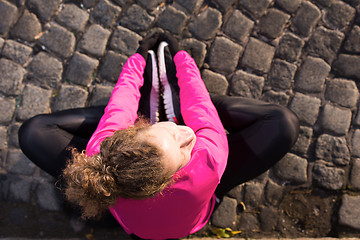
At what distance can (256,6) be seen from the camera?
2.88 m

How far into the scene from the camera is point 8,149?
9.03 ft

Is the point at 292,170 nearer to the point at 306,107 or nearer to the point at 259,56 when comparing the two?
the point at 306,107

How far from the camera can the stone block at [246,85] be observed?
9.32ft

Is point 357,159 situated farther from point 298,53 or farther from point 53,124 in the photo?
point 53,124

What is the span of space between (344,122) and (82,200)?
9.25 ft

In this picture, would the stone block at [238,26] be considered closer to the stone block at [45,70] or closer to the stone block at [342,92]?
the stone block at [342,92]

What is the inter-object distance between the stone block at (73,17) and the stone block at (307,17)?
2.40 meters

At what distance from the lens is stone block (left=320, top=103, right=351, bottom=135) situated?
2.83 meters

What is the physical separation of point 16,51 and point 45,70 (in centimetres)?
38

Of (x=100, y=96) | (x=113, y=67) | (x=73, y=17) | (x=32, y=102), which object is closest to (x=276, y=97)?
(x=113, y=67)

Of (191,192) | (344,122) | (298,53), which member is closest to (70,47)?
(191,192)

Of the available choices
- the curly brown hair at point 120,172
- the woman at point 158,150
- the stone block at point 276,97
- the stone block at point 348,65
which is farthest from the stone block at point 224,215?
the stone block at point 348,65

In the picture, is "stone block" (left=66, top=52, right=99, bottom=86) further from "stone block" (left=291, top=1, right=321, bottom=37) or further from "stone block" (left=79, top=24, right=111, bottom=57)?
"stone block" (left=291, top=1, right=321, bottom=37)

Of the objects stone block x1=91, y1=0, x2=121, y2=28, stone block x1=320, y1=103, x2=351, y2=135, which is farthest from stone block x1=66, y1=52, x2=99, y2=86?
stone block x1=320, y1=103, x2=351, y2=135
